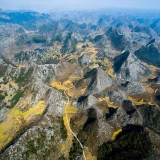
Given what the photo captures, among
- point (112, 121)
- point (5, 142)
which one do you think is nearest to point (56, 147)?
point (5, 142)

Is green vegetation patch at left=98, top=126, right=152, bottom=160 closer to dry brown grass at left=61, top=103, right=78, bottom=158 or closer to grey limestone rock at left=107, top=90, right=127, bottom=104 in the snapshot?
dry brown grass at left=61, top=103, right=78, bottom=158

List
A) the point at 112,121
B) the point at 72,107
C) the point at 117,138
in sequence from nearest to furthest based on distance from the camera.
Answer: the point at 117,138, the point at 112,121, the point at 72,107

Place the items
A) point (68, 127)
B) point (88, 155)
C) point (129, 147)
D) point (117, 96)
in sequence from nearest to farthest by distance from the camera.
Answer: point (129, 147), point (88, 155), point (68, 127), point (117, 96)

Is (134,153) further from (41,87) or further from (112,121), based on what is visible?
(41,87)

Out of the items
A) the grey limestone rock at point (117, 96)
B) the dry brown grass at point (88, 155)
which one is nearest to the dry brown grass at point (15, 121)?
the dry brown grass at point (88, 155)

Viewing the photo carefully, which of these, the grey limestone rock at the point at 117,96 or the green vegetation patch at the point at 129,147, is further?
the grey limestone rock at the point at 117,96

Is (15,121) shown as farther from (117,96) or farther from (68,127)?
(117,96)

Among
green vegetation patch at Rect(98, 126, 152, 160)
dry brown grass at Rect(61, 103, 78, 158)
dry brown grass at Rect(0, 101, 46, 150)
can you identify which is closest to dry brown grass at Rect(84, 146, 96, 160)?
green vegetation patch at Rect(98, 126, 152, 160)

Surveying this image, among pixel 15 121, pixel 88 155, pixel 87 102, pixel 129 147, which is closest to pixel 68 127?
pixel 88 155

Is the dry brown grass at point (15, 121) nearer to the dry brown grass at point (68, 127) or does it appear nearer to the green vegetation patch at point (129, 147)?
the dry brown grass at point (68, 127)

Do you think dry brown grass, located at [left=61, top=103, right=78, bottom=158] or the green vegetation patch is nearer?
the green vegetation patch

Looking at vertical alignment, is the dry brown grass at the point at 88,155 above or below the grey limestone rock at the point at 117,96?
above
